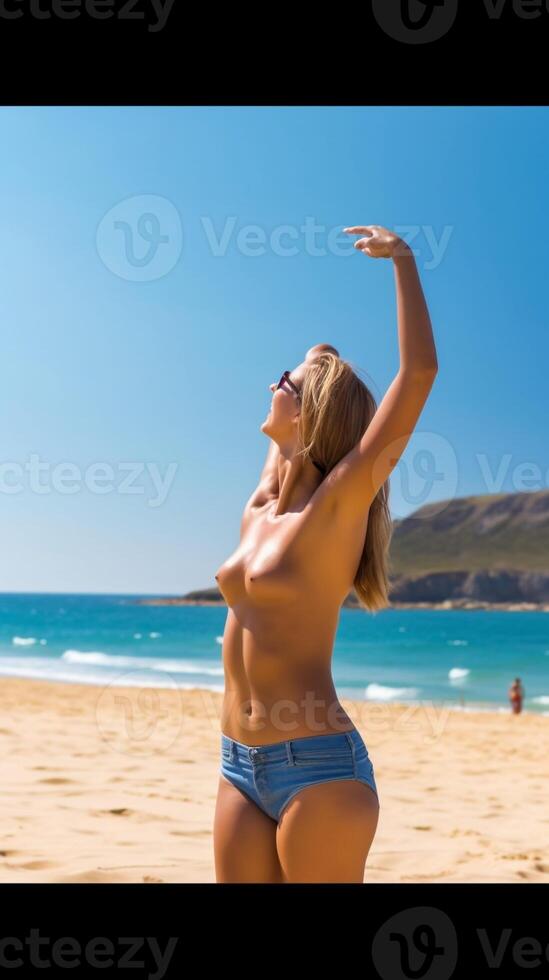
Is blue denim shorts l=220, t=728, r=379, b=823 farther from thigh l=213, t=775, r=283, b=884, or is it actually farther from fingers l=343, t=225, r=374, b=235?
fingers l=343, t=225, r=374, b=235

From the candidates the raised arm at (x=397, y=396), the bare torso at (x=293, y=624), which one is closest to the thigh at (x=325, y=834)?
the bare torso at (x=293, y=624)

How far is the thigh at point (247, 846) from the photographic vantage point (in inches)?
95.2

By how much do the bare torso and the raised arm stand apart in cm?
8

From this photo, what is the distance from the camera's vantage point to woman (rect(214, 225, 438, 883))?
91.6 inches

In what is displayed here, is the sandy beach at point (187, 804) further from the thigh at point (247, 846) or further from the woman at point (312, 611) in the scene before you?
the woman at point (312, 611)

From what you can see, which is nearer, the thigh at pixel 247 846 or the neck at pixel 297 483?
the thigh at pixel 247 846

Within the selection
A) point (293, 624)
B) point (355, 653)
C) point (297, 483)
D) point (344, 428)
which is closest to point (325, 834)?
point (293, 624)

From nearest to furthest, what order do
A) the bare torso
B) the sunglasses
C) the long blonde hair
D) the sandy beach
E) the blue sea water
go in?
the bare torso → the long blonde hair → the sunglasses → the sandy beach → the blue sea water

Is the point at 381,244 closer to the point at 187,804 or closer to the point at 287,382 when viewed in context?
the point at 287,382

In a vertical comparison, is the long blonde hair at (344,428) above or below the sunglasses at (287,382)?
below

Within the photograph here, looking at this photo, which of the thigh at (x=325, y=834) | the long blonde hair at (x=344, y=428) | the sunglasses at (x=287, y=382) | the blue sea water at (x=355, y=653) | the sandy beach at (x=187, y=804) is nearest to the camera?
the thigh at (x=325, y=834)

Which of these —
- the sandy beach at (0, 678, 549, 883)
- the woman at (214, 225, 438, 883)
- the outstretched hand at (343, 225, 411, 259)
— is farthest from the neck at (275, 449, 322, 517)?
the sandy beach at (0, 678, 549, 883)

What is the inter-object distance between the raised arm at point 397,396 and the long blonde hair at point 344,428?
0.12 m

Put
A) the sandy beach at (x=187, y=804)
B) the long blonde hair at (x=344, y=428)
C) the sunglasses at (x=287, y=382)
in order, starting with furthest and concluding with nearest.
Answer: the sandy beach at (x=187, y=804) → the sunglasses at (x=287, y=382) → the long blonde hair at (x=344, y=428)
